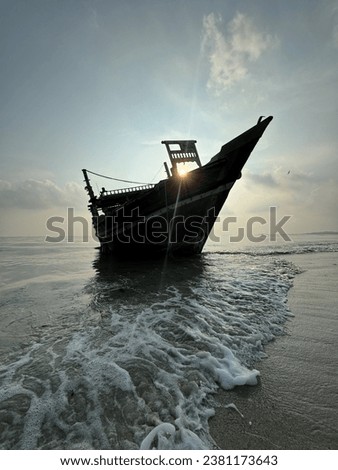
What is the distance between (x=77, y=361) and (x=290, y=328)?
10.1 ft

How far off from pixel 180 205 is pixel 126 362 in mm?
9058

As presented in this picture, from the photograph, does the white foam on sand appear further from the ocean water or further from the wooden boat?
the wooden boat

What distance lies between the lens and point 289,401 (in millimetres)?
1993

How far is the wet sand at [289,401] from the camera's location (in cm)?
163

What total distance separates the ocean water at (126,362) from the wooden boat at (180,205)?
628 centimetres

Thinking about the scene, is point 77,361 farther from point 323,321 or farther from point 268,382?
point 323,321

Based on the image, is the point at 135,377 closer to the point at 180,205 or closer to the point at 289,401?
the point at 289,401

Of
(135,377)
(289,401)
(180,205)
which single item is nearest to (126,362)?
(135,377)

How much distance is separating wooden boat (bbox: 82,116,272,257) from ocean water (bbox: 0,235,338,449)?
6.28 metres

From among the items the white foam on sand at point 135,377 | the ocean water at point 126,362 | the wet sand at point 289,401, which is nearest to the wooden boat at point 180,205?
the ocean water at point 126,362

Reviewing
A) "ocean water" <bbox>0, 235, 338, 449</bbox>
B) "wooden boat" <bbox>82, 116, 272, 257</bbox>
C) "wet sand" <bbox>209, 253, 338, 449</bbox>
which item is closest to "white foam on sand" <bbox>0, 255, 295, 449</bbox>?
"ocean water" <bbox>0, 235, 338, 449</bbox>

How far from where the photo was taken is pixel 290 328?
3.55 metres

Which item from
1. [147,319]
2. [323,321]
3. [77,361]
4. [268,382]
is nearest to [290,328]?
[323,321]

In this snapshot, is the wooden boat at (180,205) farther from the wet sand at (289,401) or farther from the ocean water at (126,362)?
the wet sand at (289,401)
